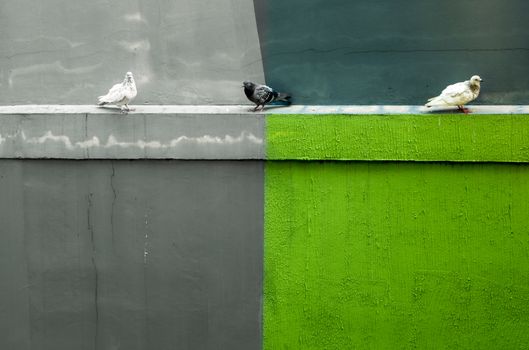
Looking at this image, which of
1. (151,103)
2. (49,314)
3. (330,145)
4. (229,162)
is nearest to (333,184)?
(330,145)

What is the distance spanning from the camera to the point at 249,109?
508 cm

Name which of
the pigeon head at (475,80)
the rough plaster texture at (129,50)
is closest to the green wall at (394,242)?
the pigeon head at (475,80)

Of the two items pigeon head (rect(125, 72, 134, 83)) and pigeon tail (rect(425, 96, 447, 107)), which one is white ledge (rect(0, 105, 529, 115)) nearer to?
pigeon tail (rect(425, 96, 447, 107))

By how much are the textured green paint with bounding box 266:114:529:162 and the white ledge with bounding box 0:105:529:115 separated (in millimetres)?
85

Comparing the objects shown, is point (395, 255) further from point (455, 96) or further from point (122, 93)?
point (122, 93)

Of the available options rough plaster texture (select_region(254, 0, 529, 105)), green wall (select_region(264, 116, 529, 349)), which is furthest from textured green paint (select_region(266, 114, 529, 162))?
rough plaster texture (select_region(254, 0, 529, 105))

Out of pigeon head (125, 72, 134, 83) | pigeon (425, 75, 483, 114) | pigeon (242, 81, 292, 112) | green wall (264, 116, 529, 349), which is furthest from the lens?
pigeon head (125, 72, 134, 83)

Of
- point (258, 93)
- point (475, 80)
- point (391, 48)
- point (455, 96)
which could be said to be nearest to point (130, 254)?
point (258, 93)

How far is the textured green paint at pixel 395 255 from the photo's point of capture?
4.73 meters

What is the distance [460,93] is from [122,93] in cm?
228

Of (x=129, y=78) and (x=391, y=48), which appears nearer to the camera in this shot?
(x=391, y=48)

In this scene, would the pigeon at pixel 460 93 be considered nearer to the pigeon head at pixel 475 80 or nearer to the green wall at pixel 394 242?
the pigeon head at pixel 475 80

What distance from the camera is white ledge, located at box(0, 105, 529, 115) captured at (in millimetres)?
4793

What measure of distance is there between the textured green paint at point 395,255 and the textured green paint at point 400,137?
0.16 feet
